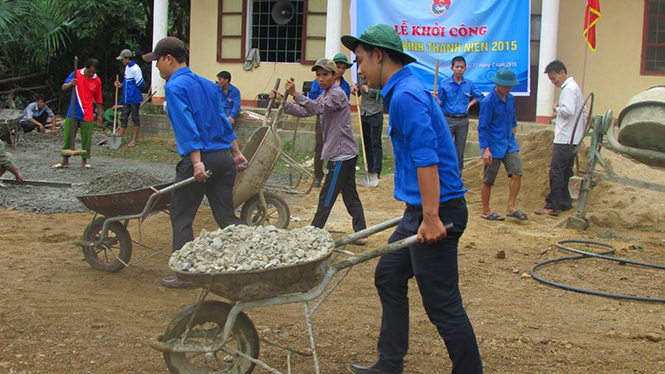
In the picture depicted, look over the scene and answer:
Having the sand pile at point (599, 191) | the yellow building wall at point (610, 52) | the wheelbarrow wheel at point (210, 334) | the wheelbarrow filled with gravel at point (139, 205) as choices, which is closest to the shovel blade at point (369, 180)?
the sand pile at point (599, 191)

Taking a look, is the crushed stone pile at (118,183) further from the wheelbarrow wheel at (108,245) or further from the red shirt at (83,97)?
the red shirt at (83,97)

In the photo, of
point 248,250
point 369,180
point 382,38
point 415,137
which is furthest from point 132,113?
point 415,137

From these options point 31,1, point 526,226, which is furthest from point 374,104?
point 31,1

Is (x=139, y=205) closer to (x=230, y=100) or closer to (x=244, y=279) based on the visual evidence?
(x=244, y=279)

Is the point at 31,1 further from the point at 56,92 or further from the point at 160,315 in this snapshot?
the point at 160,315

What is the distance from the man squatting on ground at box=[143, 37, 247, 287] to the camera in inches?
209

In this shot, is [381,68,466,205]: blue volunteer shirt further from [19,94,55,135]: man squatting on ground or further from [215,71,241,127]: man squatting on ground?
[19,94,55,135]: man squatting on ground

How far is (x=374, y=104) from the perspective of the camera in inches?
411

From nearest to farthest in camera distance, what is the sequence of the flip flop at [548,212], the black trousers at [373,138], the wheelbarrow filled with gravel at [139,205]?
the wheelbarrow filled with gravel at [139,205] → the flip flop at [548,212] → the black trousers at [373,138]

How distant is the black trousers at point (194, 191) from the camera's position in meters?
5.45

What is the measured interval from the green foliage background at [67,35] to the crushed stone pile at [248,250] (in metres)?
15.9

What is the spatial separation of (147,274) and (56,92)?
52.0ft

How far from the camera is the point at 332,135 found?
710 cm

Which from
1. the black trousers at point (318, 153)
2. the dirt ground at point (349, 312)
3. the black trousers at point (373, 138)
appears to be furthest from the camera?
the black trousers at point (318, 153)
